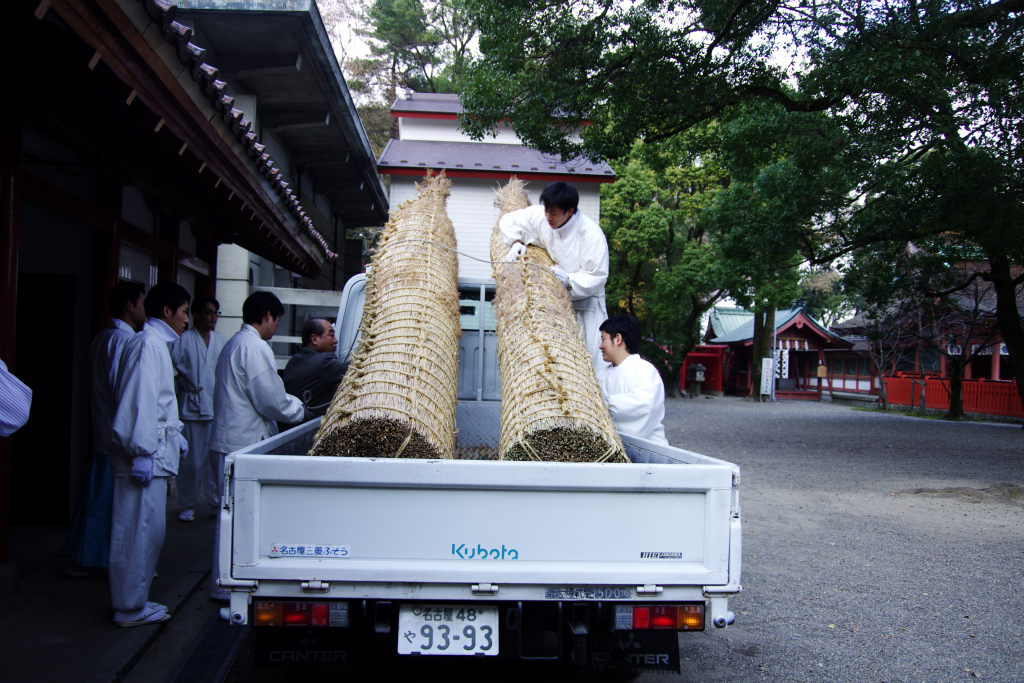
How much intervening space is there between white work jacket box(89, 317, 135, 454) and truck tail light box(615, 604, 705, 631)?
2.88 meters

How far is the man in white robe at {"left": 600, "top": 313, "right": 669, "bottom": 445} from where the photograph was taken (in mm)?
3580

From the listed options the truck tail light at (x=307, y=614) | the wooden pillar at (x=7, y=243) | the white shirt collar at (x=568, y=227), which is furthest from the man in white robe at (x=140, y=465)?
the white shirt collar at (x=568, y=227)

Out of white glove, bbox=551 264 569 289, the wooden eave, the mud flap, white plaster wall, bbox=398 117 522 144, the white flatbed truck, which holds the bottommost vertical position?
the mud flap

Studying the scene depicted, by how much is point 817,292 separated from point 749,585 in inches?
1345

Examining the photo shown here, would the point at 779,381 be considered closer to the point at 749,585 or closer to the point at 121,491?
the point at 749,585

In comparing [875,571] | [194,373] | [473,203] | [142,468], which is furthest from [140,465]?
Answer: [473,203]

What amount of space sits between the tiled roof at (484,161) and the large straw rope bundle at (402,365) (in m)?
10.1

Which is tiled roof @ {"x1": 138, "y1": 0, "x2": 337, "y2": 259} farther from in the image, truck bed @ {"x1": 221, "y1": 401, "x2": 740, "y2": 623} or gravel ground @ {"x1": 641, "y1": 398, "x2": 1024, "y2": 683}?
gravel ground @ {"x1": 641, "y1": 398, "x2": 1024, "y2": 683}

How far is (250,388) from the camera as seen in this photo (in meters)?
4.24

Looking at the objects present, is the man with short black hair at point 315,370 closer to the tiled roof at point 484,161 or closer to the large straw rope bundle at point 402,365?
the large straw rope bundle at point 402,365

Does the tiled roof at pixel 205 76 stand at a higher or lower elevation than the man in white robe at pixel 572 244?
higher

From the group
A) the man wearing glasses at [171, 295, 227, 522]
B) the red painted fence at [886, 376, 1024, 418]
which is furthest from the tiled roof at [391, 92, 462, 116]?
the red painted fence at [886, 376, 1024, 418]

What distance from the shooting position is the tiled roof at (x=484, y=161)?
14039 millimetres

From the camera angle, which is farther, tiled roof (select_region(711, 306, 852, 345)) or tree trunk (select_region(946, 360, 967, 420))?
tiled roof (select_region(711, 306, 852, 345))
